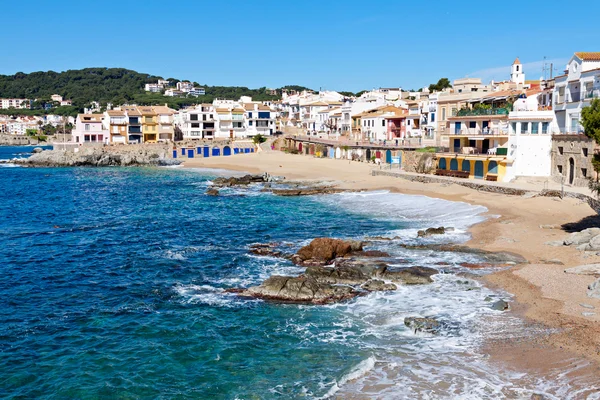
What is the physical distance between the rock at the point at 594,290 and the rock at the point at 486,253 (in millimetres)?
5006

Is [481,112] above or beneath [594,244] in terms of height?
above

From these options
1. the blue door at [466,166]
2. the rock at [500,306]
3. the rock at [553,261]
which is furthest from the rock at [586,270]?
the blue door at [466,166]

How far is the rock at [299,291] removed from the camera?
74.5 ft

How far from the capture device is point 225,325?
20281 mm

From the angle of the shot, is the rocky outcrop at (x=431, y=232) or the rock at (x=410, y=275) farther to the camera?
the rocky outcrop at (x=431, y=232)

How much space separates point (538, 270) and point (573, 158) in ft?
81.5

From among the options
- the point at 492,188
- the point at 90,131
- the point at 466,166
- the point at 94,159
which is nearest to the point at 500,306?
the point at 492,188

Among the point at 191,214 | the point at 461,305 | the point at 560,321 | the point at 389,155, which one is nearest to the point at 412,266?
the point at 461,305

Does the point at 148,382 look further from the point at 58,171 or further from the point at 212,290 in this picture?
the point at 58,171

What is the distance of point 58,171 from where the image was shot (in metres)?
92.5

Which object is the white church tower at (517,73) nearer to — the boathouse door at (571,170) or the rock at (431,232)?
the boathouse door at (571,170)

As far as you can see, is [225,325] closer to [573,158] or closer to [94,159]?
[573,158]

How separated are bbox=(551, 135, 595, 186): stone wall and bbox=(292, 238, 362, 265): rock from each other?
24.7 metres

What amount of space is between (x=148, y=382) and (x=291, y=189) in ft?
146
